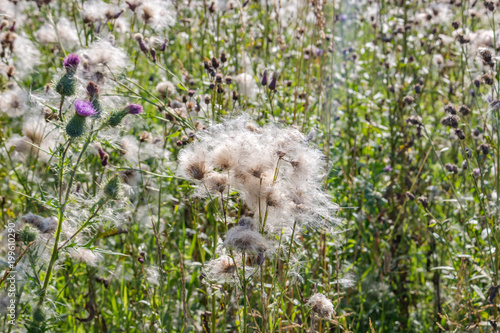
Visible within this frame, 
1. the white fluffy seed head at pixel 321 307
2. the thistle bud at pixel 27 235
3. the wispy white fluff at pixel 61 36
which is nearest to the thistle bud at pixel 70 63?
the thistle bud at pixel 27 235

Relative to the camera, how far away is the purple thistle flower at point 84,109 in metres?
1.71

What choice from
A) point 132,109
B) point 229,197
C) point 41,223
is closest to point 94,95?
point 132,109

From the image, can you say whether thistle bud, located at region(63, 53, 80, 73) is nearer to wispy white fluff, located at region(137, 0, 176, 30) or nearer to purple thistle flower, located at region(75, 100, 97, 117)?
purple thistle flower, located at region(75, 100, 97, 117)

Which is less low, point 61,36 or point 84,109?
point 61,36

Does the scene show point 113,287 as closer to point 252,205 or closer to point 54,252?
point 54,252

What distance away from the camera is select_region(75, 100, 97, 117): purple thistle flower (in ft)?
5.60

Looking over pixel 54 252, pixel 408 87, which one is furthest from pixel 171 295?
pixel 408 87

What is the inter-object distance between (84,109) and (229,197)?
2.27 ft

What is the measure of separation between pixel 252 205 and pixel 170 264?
4.78 feet

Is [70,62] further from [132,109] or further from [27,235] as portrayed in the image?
[27,235]

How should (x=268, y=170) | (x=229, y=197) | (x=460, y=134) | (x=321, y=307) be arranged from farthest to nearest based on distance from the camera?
(x=460, y=134), (x=229, y=197), (x=321, y=307), (x=268, y=170)

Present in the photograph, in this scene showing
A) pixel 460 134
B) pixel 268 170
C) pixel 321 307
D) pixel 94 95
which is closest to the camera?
pixel 268 170

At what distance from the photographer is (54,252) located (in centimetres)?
169

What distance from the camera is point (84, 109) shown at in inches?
67.4
